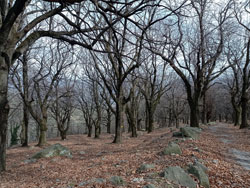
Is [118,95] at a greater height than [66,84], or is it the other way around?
[66,84]

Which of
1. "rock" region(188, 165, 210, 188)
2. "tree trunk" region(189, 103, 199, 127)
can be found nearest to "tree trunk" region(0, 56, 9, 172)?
"rock" region(188, 165, 210, 188)

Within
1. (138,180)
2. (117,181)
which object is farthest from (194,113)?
(117,181)

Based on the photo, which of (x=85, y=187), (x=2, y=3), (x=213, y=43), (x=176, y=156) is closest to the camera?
(x=85, y=187)

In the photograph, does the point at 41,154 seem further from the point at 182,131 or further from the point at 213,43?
the point at 213,43

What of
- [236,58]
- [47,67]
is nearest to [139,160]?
[47,67]

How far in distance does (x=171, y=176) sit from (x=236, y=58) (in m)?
19.5

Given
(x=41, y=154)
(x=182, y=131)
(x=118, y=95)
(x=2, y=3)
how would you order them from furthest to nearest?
(x=118, y=95)
(x=182, y=131)
(x=41, y=154)
(x=2, y=3)

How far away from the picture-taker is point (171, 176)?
3.89 m

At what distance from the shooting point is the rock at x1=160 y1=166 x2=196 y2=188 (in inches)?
146

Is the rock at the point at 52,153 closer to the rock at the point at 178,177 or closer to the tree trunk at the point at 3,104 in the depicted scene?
the tree trunk at the point at 3,104

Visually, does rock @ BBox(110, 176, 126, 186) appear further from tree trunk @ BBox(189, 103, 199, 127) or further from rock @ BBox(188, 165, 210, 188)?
tree trunk @ BBox(189, 103, 199, 127)

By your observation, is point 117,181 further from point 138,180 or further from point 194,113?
point 194,113

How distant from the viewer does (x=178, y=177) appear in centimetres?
386

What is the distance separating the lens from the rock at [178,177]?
3719mm
